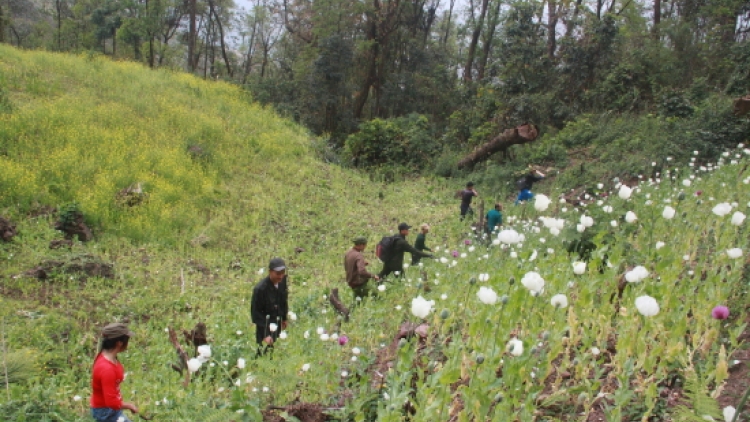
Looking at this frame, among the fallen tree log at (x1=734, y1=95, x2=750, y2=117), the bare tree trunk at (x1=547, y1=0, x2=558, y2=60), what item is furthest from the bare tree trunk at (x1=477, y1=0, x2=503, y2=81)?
the fallen tree log at (x1=734, y1=95, x2=750, y2=117)

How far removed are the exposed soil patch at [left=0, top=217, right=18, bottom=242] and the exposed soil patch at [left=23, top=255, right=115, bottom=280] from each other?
1.10 meters

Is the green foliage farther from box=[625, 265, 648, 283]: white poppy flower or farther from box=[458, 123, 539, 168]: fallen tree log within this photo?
box=[625, 265, 648, 283]: white poppy flower

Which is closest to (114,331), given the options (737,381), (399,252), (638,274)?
(638,274)

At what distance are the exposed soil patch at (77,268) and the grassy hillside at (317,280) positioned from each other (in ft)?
0.13

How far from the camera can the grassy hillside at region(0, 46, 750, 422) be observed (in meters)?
2.94

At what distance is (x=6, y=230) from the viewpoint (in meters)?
7.45

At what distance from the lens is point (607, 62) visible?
681 inches

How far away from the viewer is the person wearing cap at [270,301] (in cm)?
469

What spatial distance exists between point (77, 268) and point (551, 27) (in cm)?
1767

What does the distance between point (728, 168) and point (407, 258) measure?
545cm

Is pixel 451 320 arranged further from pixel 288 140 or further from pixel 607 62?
pixel 607 62

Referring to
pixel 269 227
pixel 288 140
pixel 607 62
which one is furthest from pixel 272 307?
pixel 607 62

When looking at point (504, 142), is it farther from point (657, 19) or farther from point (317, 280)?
point (657, 19)

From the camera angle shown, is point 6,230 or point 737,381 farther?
point 6,230
